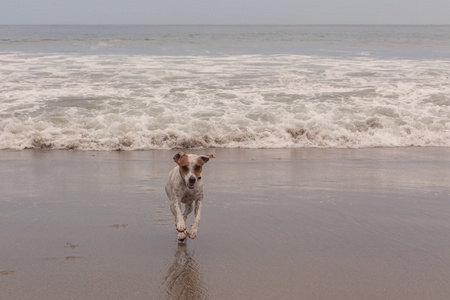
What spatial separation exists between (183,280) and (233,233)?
1.24m

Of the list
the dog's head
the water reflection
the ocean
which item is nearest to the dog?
the dog's head

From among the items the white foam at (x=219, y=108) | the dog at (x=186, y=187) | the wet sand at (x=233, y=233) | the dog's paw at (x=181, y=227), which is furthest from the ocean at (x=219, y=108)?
the dog's paw at (x=181, y=227)

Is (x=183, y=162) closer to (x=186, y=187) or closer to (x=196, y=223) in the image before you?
(x=186, y=187)

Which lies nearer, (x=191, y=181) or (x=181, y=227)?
(x=191, y=181)

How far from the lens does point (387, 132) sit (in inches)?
478

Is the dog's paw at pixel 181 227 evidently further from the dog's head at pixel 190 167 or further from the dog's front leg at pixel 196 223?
the dog's head at pixel 190 167

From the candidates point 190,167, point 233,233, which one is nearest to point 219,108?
point 233,233

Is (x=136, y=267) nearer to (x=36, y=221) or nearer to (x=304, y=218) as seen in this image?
(x=36, y=221)

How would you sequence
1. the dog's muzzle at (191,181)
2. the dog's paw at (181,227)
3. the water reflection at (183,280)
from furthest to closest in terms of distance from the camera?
the dog's paw at (181,227), the dog's muzzle at (191,181), the water reflection at (183,280)

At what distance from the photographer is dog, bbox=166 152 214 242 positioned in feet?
16.1

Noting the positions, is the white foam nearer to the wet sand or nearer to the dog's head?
the wet sand

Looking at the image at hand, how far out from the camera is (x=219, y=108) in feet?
44.5

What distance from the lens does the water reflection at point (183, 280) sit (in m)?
4.23

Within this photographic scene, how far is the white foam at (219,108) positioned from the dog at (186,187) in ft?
18.8
